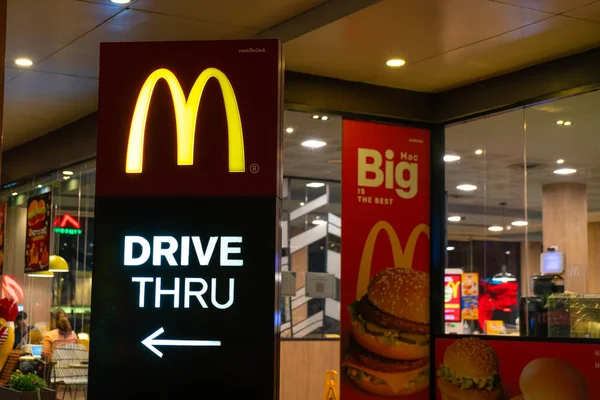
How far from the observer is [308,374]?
9086mm

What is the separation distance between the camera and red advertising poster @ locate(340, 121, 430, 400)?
6.68 m

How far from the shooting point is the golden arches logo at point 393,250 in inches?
267

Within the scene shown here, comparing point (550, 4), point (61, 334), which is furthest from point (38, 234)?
point (550, 4)

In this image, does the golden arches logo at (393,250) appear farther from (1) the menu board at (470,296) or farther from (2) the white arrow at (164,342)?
(2) the white arrow at (164,342)

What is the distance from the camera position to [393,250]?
6.93 meters

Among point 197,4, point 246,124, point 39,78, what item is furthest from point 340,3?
point 39,78

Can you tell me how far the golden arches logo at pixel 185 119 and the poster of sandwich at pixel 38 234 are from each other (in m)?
7.68

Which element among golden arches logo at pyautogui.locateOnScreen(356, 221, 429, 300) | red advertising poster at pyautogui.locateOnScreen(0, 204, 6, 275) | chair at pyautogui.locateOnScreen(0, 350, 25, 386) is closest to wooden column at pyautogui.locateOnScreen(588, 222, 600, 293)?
golden arches logo at pyautogui.locateOnScreen(356, 221, 429, 300)

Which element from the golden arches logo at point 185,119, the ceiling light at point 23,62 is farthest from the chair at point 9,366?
the golden arches logo at point 185,119

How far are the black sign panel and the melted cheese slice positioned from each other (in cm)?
422

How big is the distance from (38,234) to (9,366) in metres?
1.75

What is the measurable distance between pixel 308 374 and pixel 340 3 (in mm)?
4909

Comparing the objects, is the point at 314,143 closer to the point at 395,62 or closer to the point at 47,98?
the point at 395,62

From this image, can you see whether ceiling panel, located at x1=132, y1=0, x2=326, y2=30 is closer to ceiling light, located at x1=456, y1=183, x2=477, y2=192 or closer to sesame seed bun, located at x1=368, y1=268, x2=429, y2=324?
sesame seed bun, located at x1=368, y1=268, x2=429, y2=324
